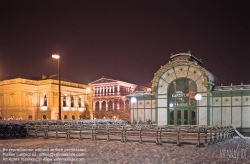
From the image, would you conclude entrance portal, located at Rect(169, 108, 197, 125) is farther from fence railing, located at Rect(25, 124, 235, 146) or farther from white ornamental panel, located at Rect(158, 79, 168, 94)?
fence railing, located at Rect(25, 124, 235, 146)

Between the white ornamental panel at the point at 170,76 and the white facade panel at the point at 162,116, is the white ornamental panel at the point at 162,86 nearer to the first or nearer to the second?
the white ornamental panel at the point at 170,76

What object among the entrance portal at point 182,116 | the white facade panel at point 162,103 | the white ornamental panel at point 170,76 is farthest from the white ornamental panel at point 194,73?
the white facade panel at point 162,103

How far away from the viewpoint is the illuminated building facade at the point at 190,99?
32.3m

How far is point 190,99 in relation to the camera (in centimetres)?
3522

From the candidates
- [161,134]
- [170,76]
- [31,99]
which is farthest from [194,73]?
[31,99]

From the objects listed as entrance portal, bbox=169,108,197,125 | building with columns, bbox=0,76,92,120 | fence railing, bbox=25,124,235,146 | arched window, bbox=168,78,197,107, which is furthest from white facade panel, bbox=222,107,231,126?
building with columns, bbox=0,76,92,120

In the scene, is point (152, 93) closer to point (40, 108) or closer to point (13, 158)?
point (13, 158)

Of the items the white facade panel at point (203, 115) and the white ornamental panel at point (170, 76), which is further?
the white ornamental panel at point (170, 76)

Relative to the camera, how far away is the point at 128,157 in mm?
Result: 14016

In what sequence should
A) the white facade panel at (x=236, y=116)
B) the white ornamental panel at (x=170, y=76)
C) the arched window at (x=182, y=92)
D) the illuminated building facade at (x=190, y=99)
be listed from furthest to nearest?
the white ornamental panel at (x=170, y=76) < the arched window at (x=182, y=92) < the illuminated building facade at (x=190, y=99) < the white facade panel at (x=236, y=116)

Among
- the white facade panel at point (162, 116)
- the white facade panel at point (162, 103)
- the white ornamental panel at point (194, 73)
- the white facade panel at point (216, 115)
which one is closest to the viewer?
the white facade panel at point (216, 115)

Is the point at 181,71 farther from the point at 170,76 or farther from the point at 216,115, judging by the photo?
the point at 216,115

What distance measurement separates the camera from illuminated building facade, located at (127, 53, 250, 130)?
32.3 metres

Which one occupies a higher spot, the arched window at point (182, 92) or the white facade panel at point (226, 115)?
the arched window at point (182, 92)
